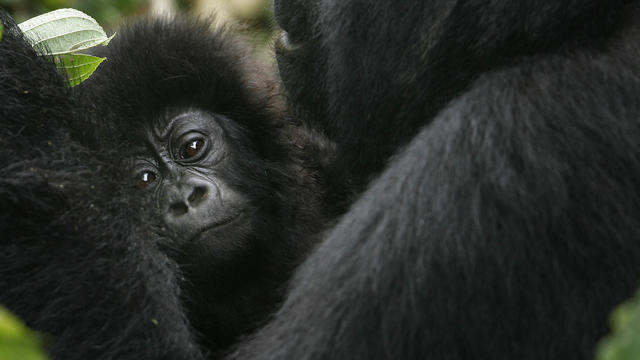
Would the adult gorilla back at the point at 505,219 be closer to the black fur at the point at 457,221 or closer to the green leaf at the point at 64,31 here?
the black fur at the point at 457,221

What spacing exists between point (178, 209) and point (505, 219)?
1335mm

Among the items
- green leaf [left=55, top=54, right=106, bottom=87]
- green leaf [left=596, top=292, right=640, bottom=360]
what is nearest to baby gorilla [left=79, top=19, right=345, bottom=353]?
green leaf [left=55, top=54, right=106, bottom=87]

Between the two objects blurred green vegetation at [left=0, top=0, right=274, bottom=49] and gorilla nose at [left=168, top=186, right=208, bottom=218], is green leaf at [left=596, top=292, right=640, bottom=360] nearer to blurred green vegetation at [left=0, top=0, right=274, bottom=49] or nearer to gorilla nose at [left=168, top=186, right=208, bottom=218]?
gorilla nose at [left=168, top=186, right=208, bottom=218]

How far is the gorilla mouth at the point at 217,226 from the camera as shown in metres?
2.62

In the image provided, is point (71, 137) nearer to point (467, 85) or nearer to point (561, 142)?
point (467, 85)

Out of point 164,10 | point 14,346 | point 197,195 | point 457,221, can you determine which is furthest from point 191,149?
point 14,346

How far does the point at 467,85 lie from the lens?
1852 millimetres

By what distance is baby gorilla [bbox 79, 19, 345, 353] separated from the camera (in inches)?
104

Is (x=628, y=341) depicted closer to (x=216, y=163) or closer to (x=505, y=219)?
(x=505, y=219)

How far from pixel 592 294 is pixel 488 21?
0.60 metres

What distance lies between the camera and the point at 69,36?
7.53 ft

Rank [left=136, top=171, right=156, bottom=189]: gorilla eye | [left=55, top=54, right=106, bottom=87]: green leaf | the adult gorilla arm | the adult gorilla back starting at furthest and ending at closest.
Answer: [left=136, top=171, right=156, bottom=189]: gorilla eye
[left=55, top=54, right=106, bottom=87]: green leaf
the adult gorilla arm
the adult gorilla back

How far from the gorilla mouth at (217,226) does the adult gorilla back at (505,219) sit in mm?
853

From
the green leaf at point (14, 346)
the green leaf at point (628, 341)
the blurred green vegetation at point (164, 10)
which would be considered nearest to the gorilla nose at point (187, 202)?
the blurred green vegetation at point (164, 10)
